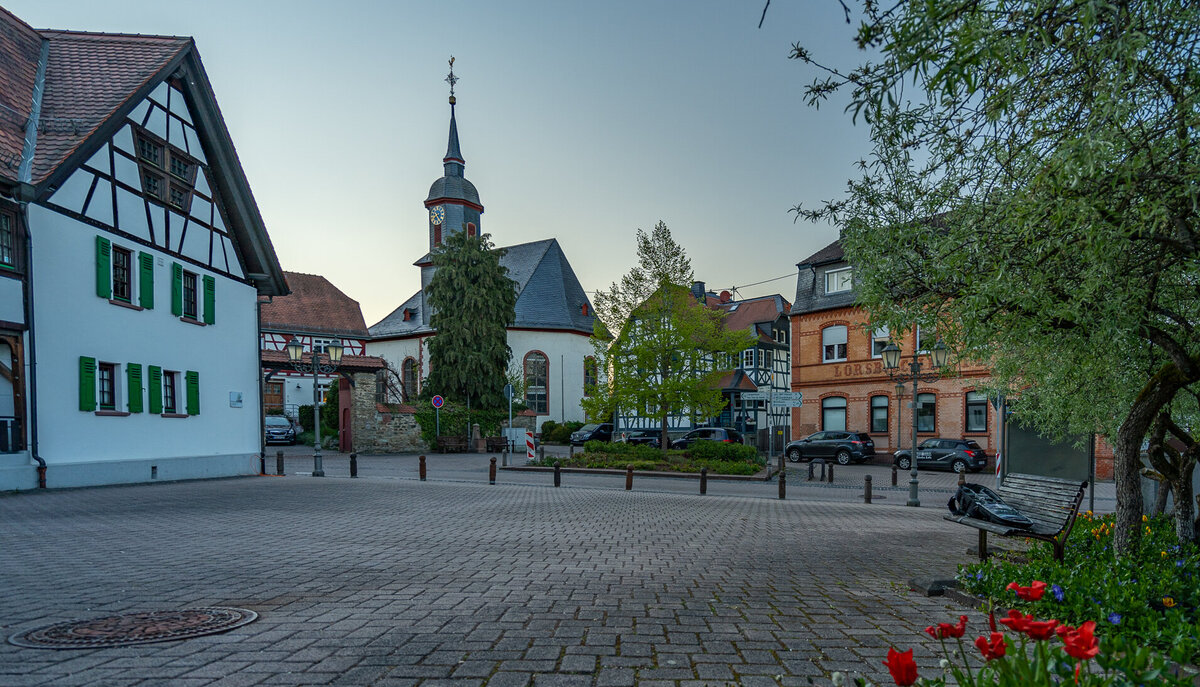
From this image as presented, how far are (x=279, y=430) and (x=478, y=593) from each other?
39.7 meters

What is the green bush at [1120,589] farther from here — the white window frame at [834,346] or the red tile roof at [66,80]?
the white window frame at [834,346]

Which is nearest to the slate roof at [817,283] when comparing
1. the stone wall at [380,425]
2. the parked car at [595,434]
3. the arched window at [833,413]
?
the arched window at [833,413]

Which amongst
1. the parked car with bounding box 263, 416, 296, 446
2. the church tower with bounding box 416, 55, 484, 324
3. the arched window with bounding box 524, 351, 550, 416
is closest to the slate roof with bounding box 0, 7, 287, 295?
the parked car with bounding box 263, 416, 296, 446

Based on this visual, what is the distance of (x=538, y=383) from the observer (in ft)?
172

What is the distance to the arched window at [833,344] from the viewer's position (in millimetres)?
34062

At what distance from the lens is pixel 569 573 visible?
6.82 meters

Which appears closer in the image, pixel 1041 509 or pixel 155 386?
pixel 1041 509

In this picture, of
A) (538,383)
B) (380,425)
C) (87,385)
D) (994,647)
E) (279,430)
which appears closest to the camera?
(994,647)

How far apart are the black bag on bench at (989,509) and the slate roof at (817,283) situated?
84.9 ft

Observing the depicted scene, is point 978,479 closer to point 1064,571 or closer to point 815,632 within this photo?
point 1064,571

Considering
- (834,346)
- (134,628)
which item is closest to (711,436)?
(834,346)

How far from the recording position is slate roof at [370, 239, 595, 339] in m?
53.5

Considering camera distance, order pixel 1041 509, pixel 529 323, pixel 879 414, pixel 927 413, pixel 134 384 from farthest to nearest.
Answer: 1. pixel 529 323
2. pixel 879 414
3. pixel 927 413
4. pixel 134 384
5. pixel 1041 509

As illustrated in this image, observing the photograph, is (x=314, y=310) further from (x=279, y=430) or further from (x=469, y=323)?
(x=469, y=323)
